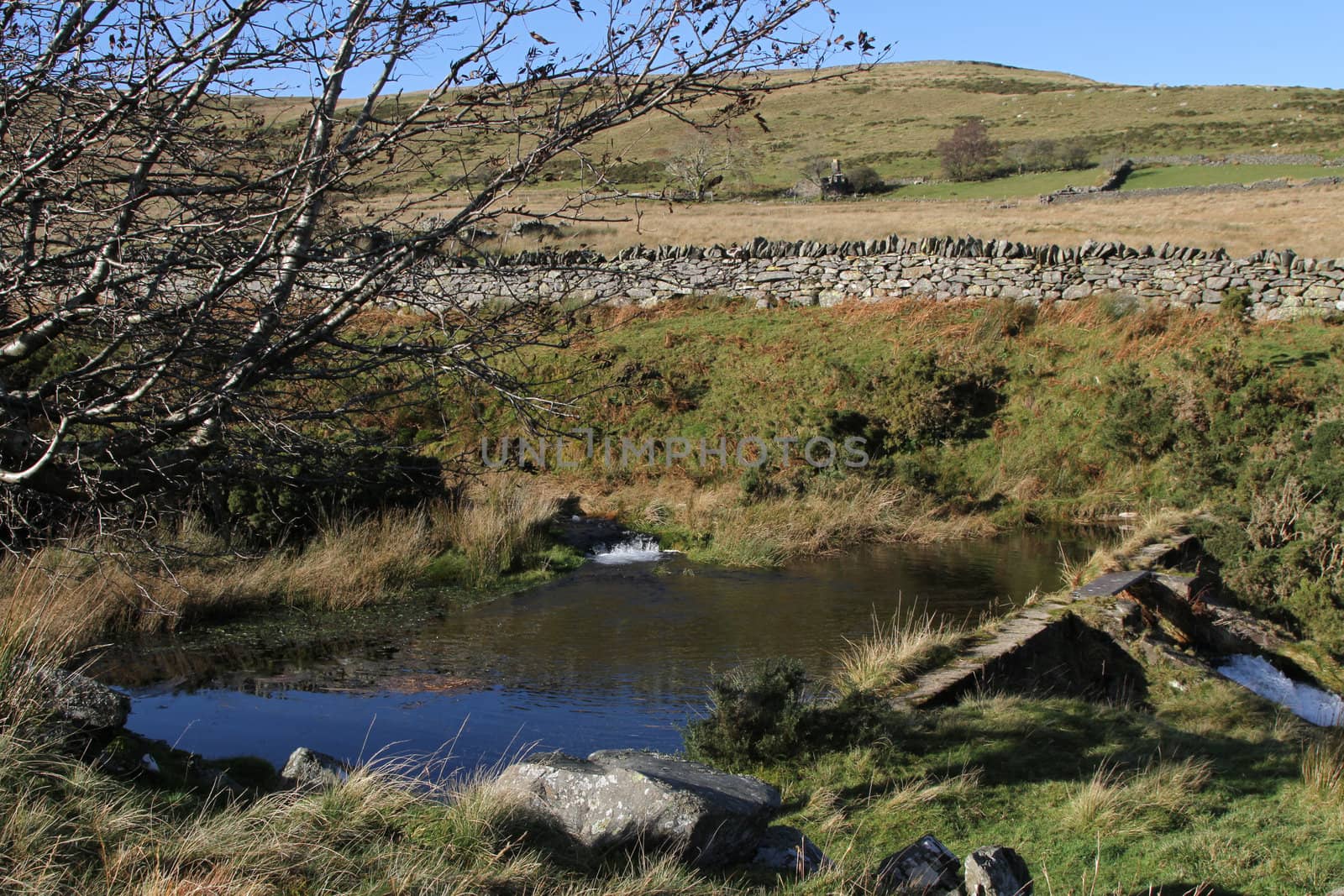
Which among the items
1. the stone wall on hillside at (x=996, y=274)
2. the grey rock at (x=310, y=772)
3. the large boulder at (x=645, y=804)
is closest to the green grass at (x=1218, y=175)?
the stone wall on hillside at (x=996, y=274)

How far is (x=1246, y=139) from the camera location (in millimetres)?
62312

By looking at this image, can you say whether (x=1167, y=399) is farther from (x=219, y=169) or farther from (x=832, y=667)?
(x=219, y=169)

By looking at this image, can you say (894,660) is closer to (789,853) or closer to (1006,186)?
(789,853)

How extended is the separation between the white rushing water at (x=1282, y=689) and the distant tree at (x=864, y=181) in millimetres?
46060

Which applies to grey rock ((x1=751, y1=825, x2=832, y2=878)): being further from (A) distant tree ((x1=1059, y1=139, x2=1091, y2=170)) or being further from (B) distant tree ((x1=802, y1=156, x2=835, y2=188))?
(A) distant tree ((x1=1059, y1=139, x2=1091, y2=170))

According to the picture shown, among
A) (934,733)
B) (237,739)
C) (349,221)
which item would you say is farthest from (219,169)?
(934,733)

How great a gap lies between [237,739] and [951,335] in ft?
57.4

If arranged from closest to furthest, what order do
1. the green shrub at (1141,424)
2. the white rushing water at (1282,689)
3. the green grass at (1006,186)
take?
the white rushing water at (1282,689) < the green shrub at (1141,424) < the green grass at (1006,186)

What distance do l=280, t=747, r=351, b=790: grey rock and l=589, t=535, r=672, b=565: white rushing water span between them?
366 inches

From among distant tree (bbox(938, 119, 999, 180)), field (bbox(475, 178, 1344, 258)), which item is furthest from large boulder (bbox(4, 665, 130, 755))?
distant tree (bbox(938, 119, 999, 180))

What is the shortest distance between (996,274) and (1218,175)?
1282 inches

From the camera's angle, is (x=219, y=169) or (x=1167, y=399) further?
(x=1167, y=399)

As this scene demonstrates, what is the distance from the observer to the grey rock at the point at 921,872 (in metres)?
4.87

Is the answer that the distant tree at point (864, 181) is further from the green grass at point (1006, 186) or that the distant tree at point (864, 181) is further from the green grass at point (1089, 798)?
the green grass at point (1089, 798)
